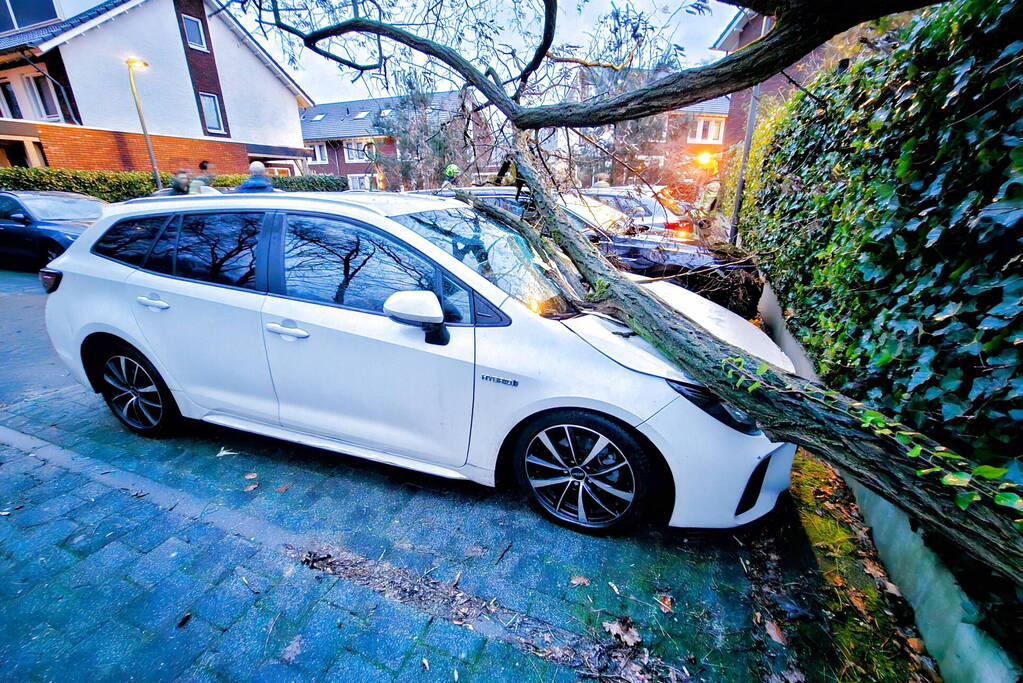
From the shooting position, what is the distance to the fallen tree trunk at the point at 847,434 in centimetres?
149

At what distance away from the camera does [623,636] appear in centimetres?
192

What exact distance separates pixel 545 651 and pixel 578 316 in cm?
158

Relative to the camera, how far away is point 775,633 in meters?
1.96

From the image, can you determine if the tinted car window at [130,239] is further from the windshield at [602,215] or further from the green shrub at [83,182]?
the green shrub at [83,182]

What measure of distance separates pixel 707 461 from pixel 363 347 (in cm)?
183

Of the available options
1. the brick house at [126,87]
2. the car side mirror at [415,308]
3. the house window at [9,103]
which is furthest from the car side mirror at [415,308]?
the house window at [9,103]

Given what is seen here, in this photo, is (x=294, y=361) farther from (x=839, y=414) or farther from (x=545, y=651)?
(x=839, y=414)

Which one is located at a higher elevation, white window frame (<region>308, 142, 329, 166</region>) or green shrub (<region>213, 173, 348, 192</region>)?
white window frame (<region>308, 142, 329, 166</region>)

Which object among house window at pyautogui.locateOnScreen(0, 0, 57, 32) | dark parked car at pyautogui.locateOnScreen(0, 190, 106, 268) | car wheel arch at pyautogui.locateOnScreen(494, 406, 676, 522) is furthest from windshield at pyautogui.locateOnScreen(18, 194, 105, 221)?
house window at pyautogui.locateOnScreen(0, 0, 57, 32)

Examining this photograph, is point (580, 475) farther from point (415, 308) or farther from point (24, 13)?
point (24, 13)

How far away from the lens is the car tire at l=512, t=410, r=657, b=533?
7.26 feet

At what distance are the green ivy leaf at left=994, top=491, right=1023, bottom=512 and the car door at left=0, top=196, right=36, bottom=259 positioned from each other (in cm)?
1317

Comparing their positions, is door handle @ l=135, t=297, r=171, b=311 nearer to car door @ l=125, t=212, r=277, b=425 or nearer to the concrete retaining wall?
car door @ l=125, t=212, r=277, b=425


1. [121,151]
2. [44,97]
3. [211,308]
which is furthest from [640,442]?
[44,97]
